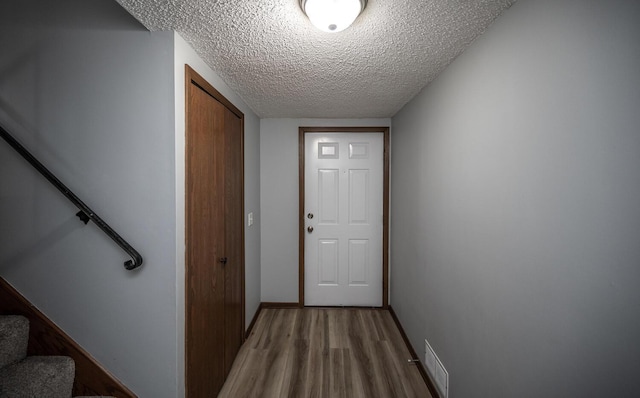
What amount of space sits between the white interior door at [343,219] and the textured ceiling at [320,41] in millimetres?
892

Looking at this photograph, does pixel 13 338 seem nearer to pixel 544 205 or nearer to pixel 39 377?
pixel 39 377

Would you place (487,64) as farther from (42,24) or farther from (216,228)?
(42,24)

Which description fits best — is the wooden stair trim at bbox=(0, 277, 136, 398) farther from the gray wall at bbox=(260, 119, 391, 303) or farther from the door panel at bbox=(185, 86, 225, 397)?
the gray wall at bbox=(260, 119, 391, 303)

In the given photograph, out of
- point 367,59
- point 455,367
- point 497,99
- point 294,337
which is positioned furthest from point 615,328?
point 294,337

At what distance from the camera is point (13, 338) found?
4.08 ft

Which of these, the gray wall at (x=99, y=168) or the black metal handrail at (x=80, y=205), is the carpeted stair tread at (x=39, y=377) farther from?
the black metal handrail at (x=80, y=205)

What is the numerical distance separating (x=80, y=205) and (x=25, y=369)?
765 mm

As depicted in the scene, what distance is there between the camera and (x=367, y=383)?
1925 mm

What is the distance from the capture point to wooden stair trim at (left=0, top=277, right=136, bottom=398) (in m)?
1.31

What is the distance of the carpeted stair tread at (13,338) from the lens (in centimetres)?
121

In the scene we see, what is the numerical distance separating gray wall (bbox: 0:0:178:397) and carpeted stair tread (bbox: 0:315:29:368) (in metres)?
0.10

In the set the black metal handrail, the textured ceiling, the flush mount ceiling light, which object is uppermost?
the textured ceiling

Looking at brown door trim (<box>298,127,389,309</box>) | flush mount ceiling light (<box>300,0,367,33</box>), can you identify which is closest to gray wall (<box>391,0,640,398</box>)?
flush mount ceiling light (<box>300,0,367,33</box>)

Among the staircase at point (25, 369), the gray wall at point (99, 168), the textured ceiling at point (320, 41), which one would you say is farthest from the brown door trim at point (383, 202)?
the staircase at point (25, 369)
